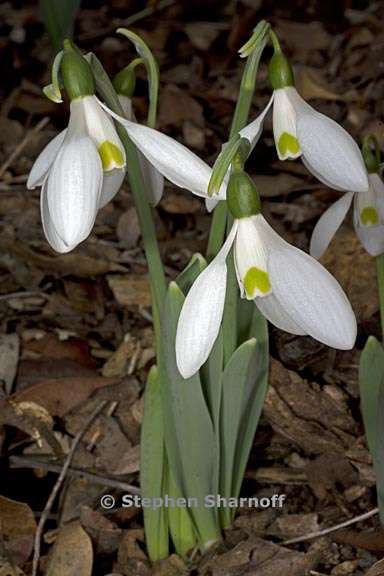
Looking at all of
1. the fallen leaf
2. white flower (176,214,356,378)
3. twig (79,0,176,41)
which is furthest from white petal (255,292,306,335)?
twig (79,0,176,41)

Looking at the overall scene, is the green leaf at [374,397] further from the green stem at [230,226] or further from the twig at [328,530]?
the green stem at [230,226]

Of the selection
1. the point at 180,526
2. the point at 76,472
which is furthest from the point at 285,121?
the point at 76,472

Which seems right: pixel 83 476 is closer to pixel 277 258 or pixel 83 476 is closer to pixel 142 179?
pixel 142 179

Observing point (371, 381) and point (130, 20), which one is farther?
point (130, 20)

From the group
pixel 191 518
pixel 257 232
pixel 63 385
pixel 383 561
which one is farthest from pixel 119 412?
pixel 257 232

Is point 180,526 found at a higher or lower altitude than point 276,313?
lower

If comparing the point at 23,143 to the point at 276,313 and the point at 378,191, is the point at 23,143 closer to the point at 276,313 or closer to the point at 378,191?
the point at 378,191

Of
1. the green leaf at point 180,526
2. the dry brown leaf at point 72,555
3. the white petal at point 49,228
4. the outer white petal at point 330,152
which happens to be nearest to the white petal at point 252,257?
the outer white petal at point 330,152
